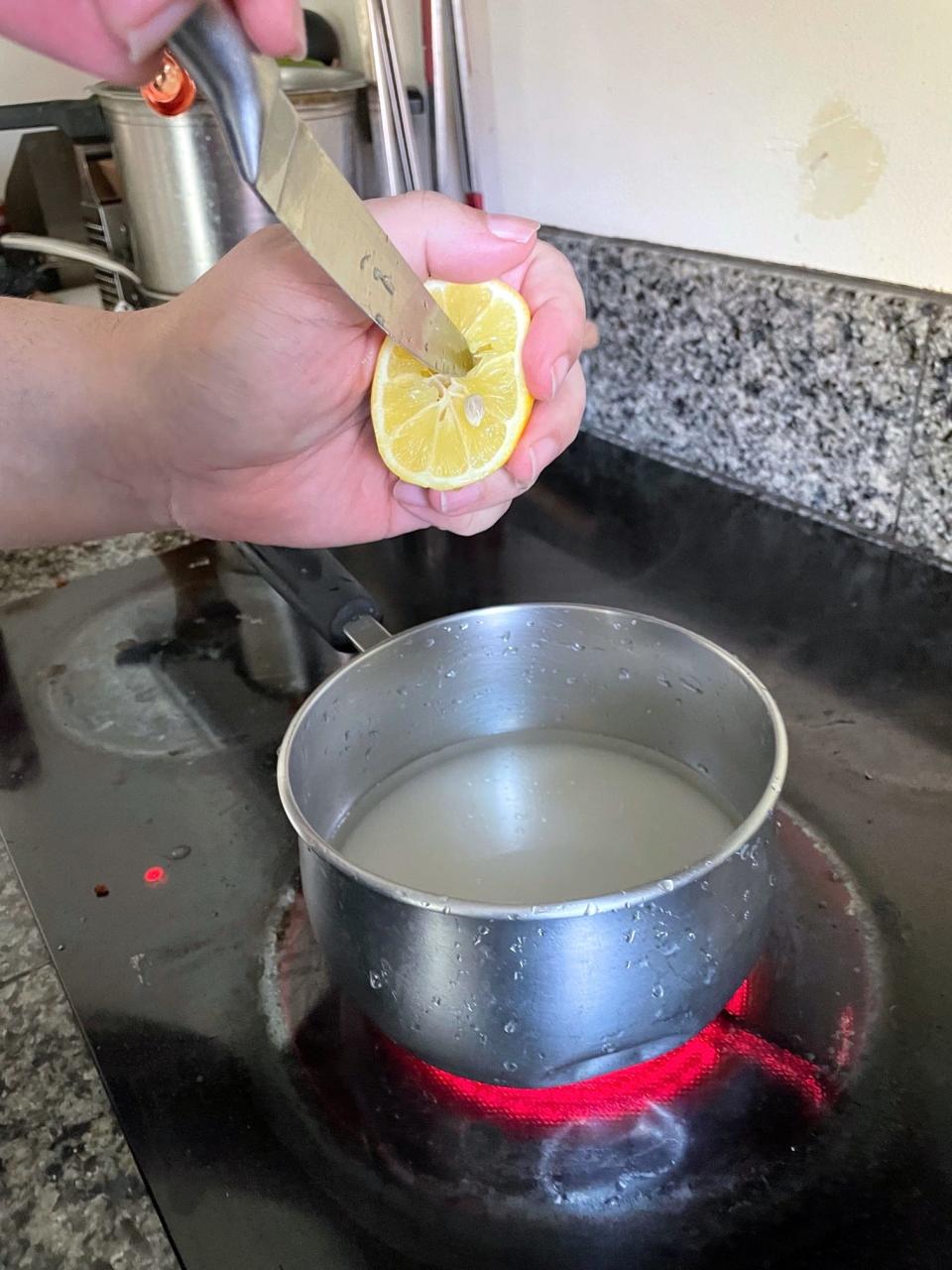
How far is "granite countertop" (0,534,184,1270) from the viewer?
0.42 meters

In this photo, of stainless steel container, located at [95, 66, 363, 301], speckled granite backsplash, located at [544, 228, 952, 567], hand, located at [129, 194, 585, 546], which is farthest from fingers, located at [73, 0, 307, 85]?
stainless steel container, located at [95, 66, 363, 301]

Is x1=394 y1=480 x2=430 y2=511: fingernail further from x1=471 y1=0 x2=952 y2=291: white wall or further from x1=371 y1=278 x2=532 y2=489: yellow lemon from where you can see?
Answer: x1=471 y1=0 x2=952 y2=291: white wall

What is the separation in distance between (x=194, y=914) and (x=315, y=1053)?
4.6 inches

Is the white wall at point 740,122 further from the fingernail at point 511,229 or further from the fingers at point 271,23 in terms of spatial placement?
the fingers at point 271,23

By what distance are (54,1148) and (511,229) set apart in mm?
505

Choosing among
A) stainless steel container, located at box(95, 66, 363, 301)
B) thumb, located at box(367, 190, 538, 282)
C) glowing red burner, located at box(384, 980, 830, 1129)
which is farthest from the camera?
stainless steel container, located at box(95, 66, 363, 301)

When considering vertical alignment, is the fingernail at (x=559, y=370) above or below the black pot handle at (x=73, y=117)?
below

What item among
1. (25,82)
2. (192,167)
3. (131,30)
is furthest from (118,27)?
(25,82)

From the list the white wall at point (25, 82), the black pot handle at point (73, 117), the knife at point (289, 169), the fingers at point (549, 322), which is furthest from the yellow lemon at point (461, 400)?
the white wall at point (25, 82)

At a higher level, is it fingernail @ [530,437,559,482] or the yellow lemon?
the yellow lemon

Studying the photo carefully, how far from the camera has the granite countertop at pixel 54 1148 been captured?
415mm

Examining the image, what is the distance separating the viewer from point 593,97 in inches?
34.8

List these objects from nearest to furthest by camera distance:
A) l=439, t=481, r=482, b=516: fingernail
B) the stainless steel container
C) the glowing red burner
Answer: the glowing red burner → l=439, t=481, r=482, b=516: fingernail → the stainless steel container

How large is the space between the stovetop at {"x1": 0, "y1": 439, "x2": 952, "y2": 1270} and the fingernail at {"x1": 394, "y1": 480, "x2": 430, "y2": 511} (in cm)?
10
